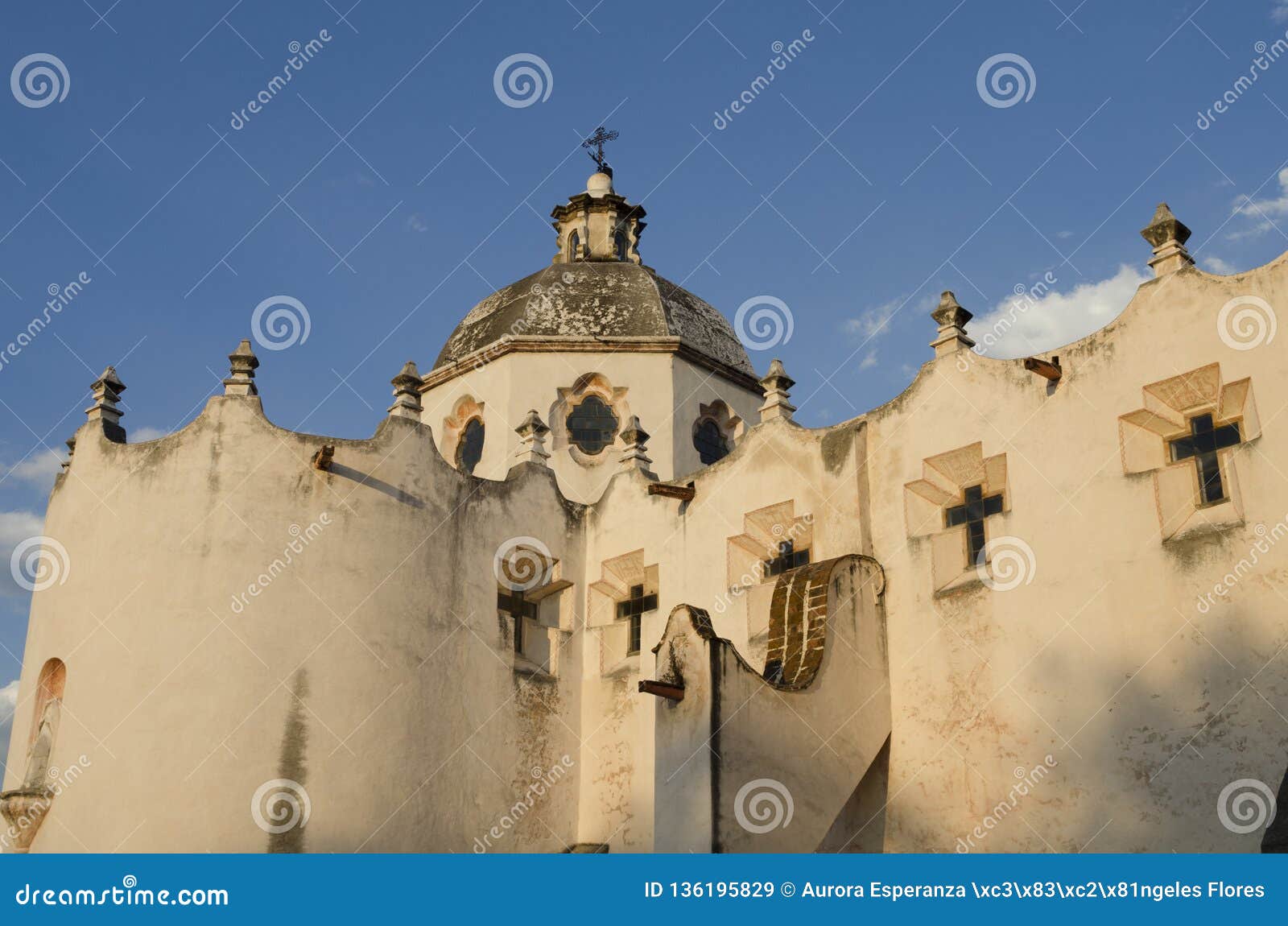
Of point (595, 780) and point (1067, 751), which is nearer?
point (1067, 751)

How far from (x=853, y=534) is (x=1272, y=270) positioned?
21.3 ft

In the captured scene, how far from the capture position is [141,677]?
60.3 ft

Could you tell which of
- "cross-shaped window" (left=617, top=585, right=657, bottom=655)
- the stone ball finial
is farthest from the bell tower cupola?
"cross-shaped window" (left=617, top=585, right=657, bottom=655)

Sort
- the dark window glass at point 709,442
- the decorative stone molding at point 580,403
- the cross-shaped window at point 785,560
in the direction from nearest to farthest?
the cross-shaped window at point 785,560 → the decorative stone molding at point 580,403 → the dark window glass at point 709,442

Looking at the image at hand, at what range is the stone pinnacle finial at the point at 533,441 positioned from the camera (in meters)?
22.8

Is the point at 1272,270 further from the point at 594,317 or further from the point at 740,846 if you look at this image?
the point at 594,317

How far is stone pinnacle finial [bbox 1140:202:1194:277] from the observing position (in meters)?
16.5

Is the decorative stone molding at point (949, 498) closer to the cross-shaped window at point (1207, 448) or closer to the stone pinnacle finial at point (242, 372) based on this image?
the cross-shaped window at point (1207, 448)

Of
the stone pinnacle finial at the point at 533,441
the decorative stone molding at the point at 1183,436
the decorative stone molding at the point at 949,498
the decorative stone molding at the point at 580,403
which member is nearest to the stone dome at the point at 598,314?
the decorative stone molding at the point at 580,403

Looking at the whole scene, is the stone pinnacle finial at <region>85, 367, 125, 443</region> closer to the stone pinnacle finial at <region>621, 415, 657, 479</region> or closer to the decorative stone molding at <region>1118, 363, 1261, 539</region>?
the stone pinnacle finial at <region>621, 415, 657, 479</region>

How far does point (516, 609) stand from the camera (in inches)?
853

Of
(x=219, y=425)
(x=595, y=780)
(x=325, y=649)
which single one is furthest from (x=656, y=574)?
(x=219, y=425)

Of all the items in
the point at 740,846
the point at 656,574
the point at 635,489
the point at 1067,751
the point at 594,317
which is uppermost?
the point at 594,317

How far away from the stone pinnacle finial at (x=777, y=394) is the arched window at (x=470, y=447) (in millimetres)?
7314
